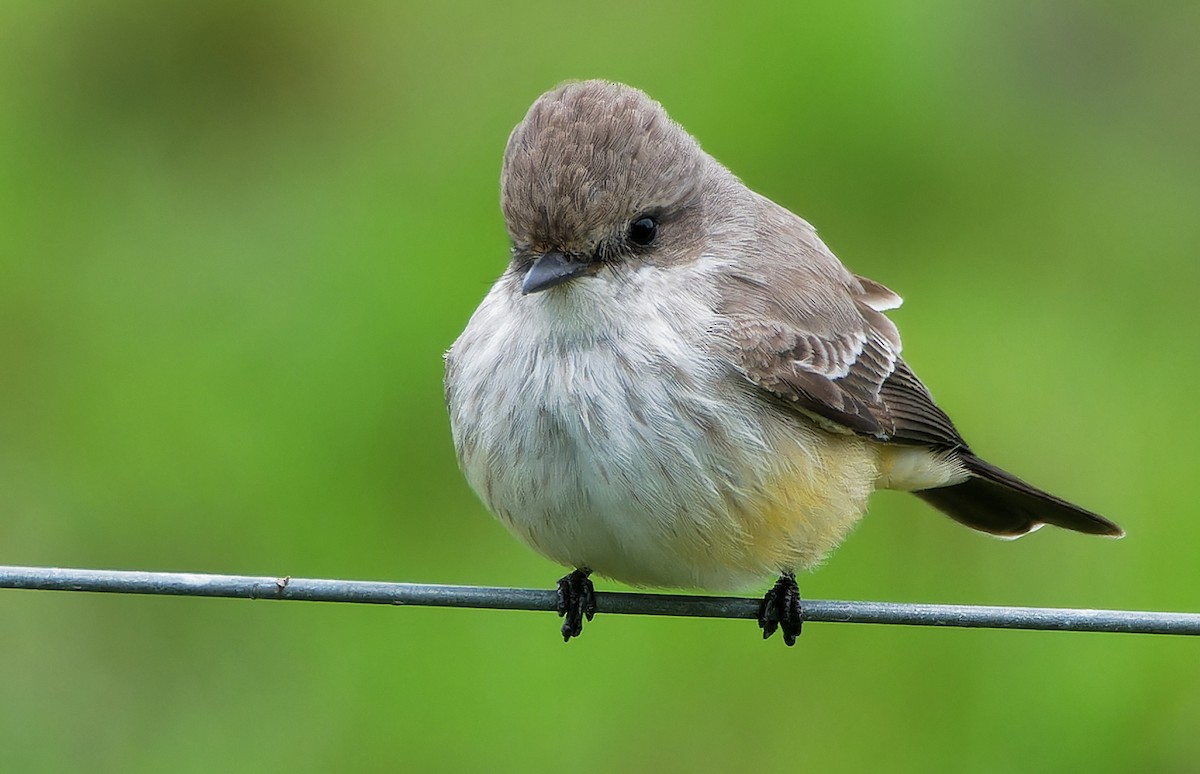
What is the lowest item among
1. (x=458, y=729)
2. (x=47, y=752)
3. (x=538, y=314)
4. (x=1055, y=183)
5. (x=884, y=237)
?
(x=47, y=752)

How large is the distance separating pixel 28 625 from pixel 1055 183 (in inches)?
150

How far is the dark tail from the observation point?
4.59 metres

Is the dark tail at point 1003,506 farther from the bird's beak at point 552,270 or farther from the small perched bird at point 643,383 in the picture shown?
the bird's beak at point 552,270

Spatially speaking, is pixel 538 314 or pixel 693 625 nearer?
pixel 538 314

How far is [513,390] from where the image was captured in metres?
3.91

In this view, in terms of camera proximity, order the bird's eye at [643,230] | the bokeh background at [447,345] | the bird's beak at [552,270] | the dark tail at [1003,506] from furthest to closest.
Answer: the bokeh background at [447,345], the dark tail at [1003,506], the bird's eye at [643,230], the bird's beak at [552,270]

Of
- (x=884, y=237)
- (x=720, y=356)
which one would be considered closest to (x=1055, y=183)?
(x=884, y=237)

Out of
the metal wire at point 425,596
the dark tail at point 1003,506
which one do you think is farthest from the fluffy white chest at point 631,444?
the dark tail at point 1003,506

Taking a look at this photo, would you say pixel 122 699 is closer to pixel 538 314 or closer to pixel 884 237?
pixel 538 314

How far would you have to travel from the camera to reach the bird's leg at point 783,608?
4.21 m

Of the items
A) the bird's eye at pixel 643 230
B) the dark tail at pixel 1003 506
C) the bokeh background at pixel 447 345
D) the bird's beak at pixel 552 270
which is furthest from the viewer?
the bokeh background at pixel 447 345

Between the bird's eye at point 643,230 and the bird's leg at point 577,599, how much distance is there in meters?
0.80

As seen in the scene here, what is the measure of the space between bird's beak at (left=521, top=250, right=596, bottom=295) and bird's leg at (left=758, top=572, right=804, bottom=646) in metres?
0.91

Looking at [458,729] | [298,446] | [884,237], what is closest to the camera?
[458,729]
